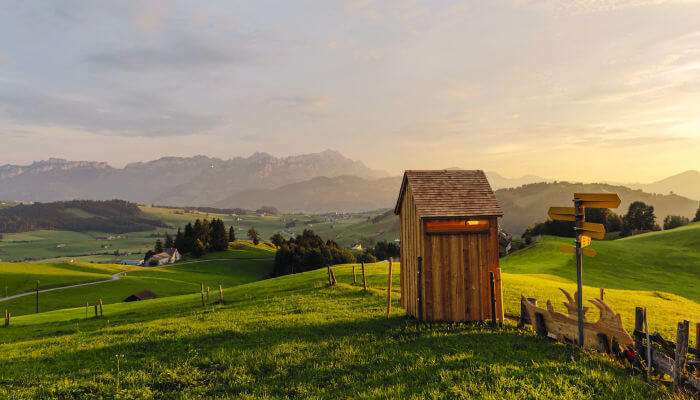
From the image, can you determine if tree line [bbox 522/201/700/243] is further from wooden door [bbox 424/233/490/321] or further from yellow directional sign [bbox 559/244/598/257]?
yellow directional sign [bbox 559/244/598/257]

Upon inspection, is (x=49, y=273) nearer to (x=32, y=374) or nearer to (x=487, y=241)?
(x=32, y=374)

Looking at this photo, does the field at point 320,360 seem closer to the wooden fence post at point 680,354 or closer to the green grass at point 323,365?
the green grass at point 323,365

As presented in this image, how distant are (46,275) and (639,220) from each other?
172726 mm

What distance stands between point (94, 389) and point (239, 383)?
505 centimetres

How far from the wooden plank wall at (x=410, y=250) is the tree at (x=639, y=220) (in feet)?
394

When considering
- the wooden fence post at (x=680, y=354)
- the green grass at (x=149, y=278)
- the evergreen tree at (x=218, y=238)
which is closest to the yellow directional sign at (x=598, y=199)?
the wooden fence post at (x=680, y=354)

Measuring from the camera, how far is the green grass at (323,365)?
9.92 m

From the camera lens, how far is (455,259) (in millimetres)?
16438

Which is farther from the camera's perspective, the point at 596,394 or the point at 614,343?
the point at 614,343

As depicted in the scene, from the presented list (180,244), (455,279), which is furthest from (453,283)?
(180,244)

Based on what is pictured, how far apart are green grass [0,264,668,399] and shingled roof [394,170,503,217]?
17.9 feet

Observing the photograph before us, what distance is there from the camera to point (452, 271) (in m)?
16.4

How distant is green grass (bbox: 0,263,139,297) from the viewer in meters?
78.9

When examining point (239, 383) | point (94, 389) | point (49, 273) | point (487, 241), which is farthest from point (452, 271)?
point (49, 273)
